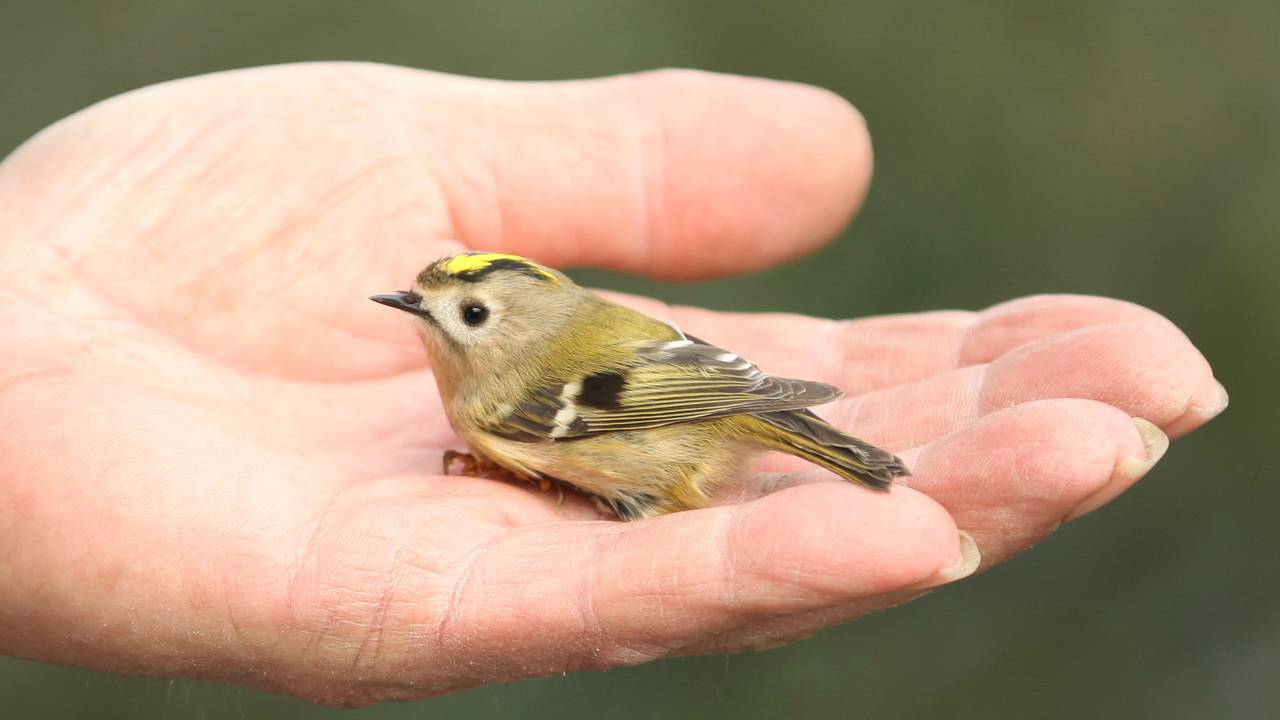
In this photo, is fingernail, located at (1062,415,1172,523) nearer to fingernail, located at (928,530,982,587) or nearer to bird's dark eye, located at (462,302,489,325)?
fingernail, located at (928,530,982,587)

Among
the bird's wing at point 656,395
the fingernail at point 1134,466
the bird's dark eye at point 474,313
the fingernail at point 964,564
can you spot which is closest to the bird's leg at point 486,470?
the bird's wing at point 656,395

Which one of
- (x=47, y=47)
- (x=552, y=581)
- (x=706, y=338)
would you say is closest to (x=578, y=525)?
(x=552, y=581)

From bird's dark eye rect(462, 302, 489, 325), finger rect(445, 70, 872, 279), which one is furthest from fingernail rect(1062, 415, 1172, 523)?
finger rect(445, 70, 872, 279)

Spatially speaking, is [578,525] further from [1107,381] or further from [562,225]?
[562,225]

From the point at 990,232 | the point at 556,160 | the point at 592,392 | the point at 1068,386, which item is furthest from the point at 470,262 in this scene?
the point at 990,232

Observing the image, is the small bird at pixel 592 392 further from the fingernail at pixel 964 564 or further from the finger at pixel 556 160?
the finger at pixel 556 160

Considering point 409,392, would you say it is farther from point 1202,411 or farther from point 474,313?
point 1202,411

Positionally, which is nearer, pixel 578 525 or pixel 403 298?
pixel 578 525
